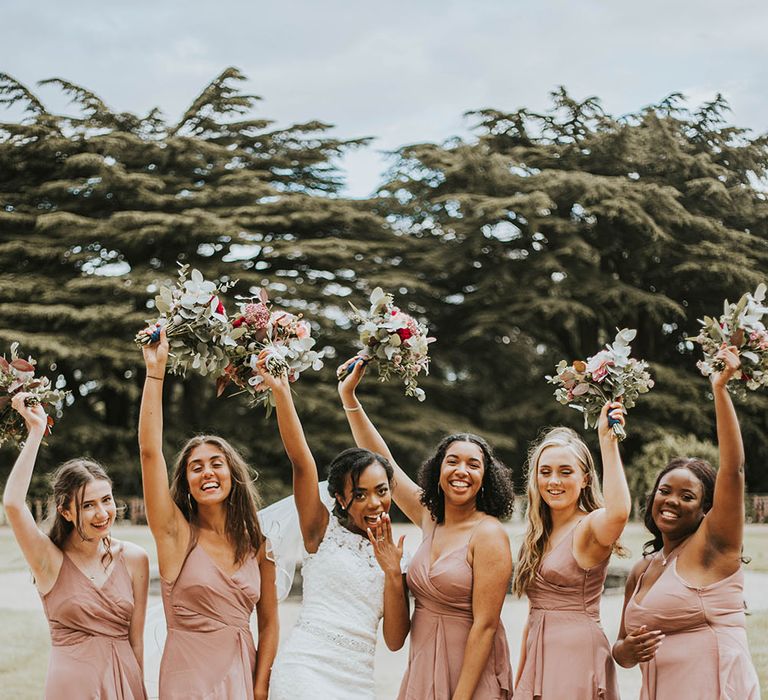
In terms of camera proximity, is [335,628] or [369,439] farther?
[369,439]

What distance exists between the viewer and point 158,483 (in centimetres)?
368

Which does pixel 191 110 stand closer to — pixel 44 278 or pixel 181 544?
pixel 44 278

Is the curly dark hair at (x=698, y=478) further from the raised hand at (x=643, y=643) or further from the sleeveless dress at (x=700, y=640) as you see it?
the raised hand at (x=643, y=643)

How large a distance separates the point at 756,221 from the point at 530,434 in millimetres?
5982

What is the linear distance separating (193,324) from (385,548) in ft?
4.01

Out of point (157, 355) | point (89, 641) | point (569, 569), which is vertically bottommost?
point (89, 641)

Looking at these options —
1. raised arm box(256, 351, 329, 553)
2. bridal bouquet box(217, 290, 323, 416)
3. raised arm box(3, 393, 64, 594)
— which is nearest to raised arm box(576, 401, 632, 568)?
raised arm box(256, 351, 329, 553)

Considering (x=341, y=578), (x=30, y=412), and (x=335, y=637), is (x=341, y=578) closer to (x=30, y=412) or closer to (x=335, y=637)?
(x=335, y=637)

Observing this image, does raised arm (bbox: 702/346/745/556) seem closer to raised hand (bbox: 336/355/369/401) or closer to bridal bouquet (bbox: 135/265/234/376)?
raised hand (bbox: 336/355/369/401)

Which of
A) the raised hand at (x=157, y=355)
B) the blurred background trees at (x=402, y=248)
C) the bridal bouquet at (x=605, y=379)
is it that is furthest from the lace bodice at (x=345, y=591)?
the blurred background trees at (x=402, y=248)

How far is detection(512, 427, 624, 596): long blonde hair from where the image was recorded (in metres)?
4.00

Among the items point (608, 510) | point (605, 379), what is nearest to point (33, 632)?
point (605, 379)

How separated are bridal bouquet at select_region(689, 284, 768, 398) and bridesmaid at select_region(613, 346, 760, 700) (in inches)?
2.3

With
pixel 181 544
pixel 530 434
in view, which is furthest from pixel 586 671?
pixel 530 434
